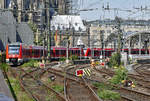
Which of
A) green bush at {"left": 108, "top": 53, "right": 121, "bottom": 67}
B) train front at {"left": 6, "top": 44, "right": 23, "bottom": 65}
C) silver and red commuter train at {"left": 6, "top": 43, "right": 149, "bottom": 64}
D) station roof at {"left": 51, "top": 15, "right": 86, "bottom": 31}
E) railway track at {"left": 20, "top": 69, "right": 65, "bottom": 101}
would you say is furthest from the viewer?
station roof at {"left": 51, "top": 15, "right": 86, "bottom": 31}

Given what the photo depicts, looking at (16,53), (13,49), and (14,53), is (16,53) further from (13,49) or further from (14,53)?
(13,49)

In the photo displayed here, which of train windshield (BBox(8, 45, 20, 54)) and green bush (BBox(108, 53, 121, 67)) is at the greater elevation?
train windshield (BBox(8, 45, 20, 54))

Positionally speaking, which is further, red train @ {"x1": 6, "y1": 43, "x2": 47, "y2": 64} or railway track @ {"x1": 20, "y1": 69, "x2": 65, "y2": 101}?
red train @ {"x1": 6, "y1": 43, "x2": 47, "y2": 64}

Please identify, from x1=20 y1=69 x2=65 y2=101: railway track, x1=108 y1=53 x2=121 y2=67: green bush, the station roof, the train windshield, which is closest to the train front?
the train windshield

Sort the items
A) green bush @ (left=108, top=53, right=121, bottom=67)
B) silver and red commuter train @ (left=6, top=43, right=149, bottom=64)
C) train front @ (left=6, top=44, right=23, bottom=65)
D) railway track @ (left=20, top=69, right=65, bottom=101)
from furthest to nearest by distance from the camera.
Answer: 1. silver and red commuter train @ (left=6, top=43, right=149, bottom=64)
2. train front @ (left=6, top=44, right=23, bottom=65)
3. green bush @ (left=108, top=53, right=121, bottom=67)
4. railway track @ (left=20, top=69, right=65, bottom=101)

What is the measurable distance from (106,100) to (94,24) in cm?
12208

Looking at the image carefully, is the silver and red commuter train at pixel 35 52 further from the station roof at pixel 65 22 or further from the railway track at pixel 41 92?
the station roof at pixel 65 22

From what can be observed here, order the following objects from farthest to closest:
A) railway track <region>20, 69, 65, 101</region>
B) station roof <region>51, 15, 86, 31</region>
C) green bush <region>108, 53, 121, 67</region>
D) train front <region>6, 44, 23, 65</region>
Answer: station roof <region>51, 15, 86, 31</region>
train front <region>6, 44, 23, 65</region>
green bush <region>108, 53, 121, 67</region>
railway track <region>20, 69, 65, 101</region>

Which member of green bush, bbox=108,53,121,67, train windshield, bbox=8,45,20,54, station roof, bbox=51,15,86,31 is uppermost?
station roof, bbox=51,15,86,31

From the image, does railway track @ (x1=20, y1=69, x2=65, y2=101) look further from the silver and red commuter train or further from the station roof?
the station roof

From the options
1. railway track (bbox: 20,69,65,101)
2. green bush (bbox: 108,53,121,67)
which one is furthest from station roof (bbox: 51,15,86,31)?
railway track (bbox: 20,69,65,101)

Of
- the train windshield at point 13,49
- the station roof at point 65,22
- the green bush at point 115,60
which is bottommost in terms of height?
the green bush at point 115,60

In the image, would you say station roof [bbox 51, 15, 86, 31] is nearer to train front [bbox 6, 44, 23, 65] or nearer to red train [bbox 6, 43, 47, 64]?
red train [bbox 6, 43, 47, 64]

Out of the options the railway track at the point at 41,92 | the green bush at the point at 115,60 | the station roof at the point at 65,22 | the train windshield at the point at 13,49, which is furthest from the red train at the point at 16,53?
the station roof at the point at 65,22
